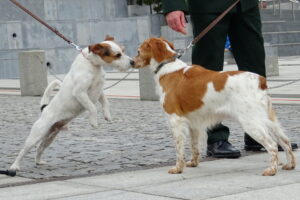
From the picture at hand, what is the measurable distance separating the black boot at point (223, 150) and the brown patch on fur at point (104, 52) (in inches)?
48.8

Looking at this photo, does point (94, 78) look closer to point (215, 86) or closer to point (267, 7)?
point (215, 86)

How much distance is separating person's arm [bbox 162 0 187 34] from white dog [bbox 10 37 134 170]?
0.59m

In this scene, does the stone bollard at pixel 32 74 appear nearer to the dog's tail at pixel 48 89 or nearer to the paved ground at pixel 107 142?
the paved ground at pixel 107 142

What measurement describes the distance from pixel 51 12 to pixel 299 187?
2392 cm

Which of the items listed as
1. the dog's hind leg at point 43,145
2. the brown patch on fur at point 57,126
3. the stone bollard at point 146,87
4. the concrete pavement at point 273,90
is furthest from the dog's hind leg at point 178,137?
the stone bollard at point 146,87

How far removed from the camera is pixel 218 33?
695 cm

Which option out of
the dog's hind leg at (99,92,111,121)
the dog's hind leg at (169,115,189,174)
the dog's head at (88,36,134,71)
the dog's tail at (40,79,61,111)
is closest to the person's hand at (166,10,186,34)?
the dog's head at (88,36,134,71)

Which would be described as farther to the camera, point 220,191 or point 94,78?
point 94,78

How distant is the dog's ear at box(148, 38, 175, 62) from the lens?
20.5 ft

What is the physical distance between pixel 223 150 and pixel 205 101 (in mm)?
1028

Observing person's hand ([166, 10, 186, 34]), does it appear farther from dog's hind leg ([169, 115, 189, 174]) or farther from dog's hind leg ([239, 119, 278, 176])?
dog's hind leg ([239, 119, 278, 176])

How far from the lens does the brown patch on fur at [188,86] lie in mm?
5961

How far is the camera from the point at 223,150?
22.6 ft

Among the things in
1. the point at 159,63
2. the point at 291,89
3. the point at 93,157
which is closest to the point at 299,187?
the point at 159,63
